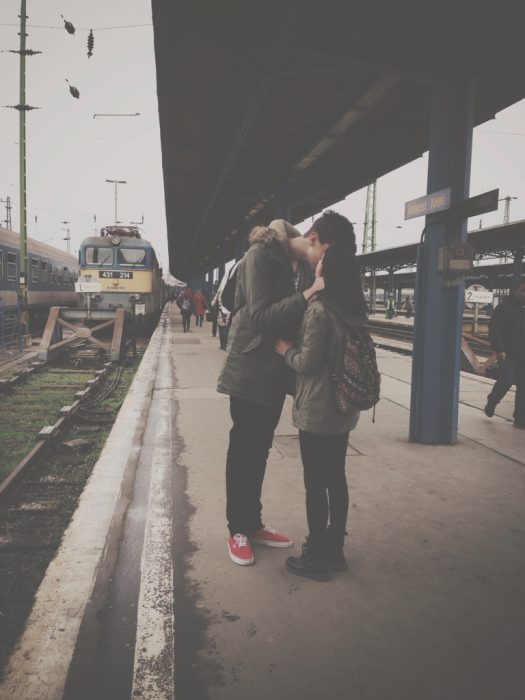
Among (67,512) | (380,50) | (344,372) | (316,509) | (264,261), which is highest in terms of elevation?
(380,50)

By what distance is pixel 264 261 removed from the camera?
2.66m

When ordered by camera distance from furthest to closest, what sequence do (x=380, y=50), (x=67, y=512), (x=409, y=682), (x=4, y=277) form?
(x=4, y=277), (x=380, y=50), (x=67, y=512), (x=409, y=682)

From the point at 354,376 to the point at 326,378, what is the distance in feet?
0.45

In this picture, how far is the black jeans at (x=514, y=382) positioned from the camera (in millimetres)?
5781

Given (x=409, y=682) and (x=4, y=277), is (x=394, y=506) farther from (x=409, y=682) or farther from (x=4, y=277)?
(x=4, y=277)

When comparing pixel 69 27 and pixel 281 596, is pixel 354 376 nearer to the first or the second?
pixel 281 596

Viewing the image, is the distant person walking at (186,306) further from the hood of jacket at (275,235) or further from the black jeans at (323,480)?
the black jeans at (323,480)

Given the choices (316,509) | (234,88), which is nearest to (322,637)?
(316,509)

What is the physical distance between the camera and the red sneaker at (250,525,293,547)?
3010 mm

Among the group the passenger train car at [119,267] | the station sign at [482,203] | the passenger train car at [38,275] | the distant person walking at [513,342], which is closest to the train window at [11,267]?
the passenger train car at [38,275]

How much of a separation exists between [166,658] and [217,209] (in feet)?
52.2

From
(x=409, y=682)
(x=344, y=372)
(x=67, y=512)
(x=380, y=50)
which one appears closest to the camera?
(x=409, y=682)

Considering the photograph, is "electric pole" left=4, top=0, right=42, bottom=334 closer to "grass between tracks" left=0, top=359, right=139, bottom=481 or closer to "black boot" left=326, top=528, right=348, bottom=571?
"grass between tracks" left=0, top=359, right=139, bottom=481

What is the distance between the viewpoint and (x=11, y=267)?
16469 millimetres
